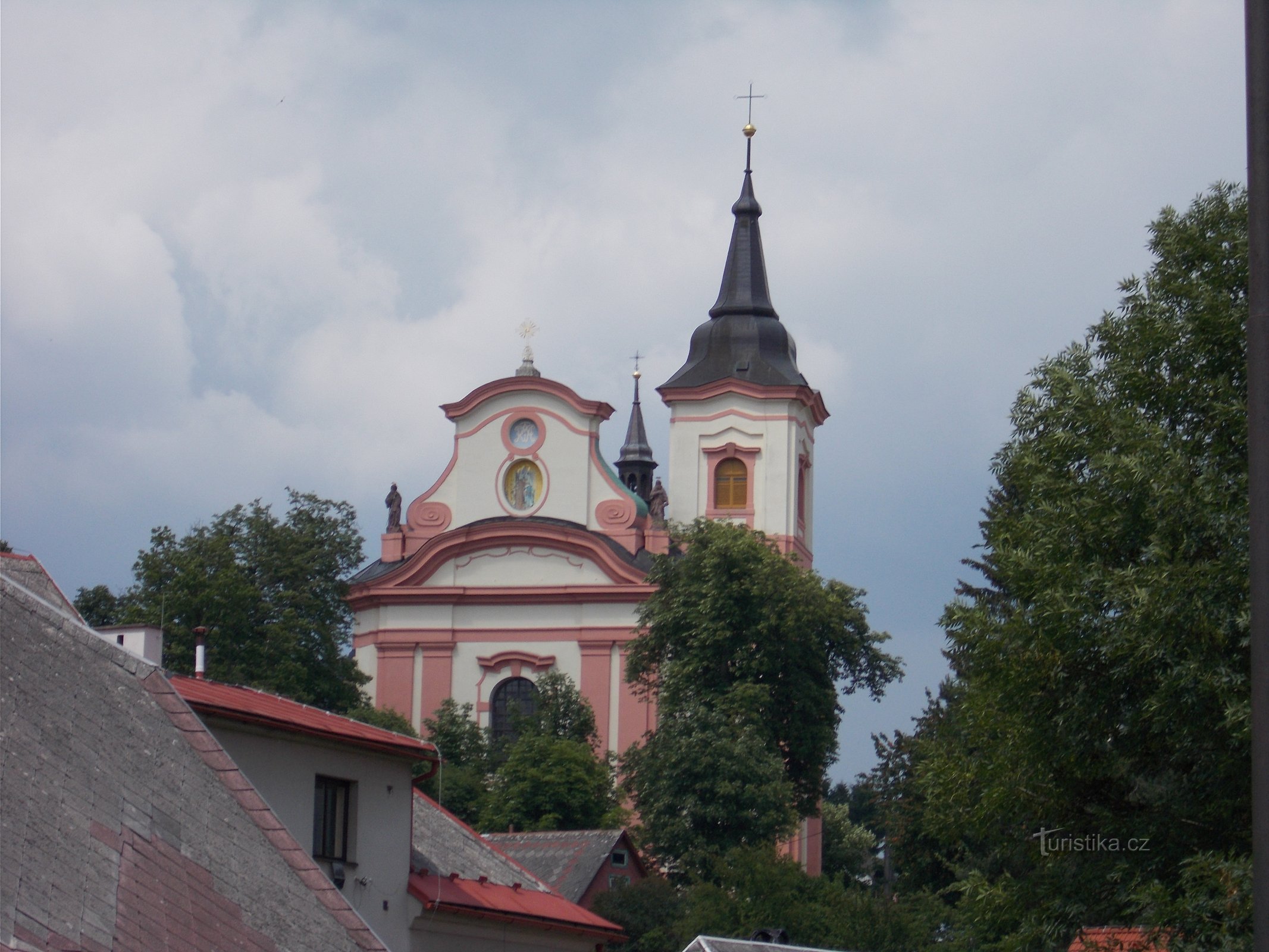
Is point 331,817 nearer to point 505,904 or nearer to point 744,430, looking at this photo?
point 505,904

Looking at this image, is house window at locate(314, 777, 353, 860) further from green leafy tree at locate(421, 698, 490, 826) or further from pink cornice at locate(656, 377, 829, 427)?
pink cornice at locate(656, 377, 829, 427)

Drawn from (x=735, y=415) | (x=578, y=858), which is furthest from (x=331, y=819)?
(x=735, y=415)

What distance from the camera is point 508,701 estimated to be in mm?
58531

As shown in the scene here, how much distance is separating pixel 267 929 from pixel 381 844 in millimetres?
8749

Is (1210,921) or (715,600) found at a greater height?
(715,600)

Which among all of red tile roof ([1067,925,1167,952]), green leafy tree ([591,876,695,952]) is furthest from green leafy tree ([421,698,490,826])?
red tile roof ([1067,925,1167,952])

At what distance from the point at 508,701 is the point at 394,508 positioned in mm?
7344

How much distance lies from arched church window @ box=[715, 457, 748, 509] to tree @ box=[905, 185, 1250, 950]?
40851 mm

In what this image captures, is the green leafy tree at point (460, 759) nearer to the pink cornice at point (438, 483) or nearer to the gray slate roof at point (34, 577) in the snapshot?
the pink cornice at point (438, 483)

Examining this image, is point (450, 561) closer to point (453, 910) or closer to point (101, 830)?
point (453, 910)

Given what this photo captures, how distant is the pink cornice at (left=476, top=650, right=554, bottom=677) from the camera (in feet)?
192

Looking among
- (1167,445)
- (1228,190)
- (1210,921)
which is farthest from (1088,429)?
(1210,921)

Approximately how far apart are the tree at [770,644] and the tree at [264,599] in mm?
8890

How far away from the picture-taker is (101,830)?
37.0 feet
